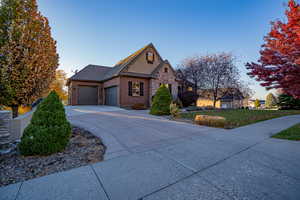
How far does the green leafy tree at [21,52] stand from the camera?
11.8ft

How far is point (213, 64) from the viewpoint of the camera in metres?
17.3

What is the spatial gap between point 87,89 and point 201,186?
16412 mm

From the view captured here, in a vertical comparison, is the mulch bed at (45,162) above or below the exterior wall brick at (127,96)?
below

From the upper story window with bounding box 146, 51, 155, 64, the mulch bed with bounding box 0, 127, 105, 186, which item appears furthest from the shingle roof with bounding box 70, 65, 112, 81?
the mulch bed with bounding box 0, 127, 105, 186

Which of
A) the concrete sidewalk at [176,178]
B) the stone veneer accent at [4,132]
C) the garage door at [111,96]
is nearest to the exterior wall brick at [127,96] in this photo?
the garage door at [111,96]

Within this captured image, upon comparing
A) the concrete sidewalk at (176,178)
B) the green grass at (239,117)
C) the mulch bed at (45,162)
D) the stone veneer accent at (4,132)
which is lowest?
the mulch bed at (45,162)

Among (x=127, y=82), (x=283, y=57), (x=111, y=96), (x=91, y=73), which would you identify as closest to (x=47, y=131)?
(x=283, y=57)

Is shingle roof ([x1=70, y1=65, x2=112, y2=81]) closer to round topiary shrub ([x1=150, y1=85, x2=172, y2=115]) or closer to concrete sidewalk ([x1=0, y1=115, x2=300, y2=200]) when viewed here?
round topiary shrub ([x1=150, y1=85, x2=172, y2=115])

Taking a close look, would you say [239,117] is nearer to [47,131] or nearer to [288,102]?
[47,131]

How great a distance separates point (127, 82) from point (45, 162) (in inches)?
443

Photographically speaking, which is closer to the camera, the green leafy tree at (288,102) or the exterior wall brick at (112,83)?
the exterior wall brick at (112,83)

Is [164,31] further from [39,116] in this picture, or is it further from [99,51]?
[39,116]

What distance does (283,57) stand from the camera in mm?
4641

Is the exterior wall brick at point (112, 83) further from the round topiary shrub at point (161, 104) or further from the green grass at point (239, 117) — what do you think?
the green grass at point (239, 117)
